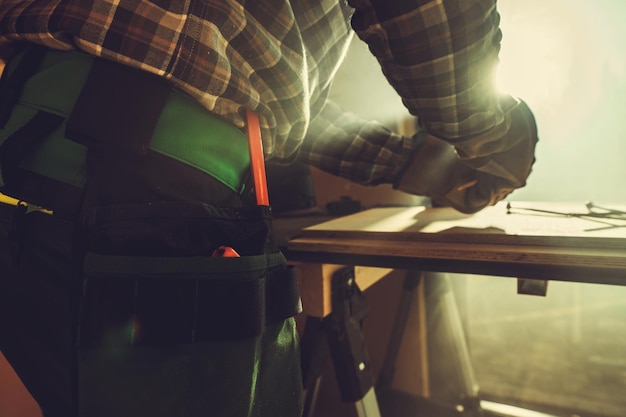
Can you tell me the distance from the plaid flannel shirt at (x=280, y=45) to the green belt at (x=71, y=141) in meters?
0.02

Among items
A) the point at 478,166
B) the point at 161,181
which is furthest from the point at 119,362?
the point at 478,166

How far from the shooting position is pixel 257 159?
46 cm

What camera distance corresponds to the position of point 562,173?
1.86m

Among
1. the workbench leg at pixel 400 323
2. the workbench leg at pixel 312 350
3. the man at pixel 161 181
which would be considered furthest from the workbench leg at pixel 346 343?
the workbench leg at pixel 400 323

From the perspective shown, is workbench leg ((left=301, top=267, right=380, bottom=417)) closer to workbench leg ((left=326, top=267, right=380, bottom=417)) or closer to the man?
workbench leg ((left=326, top=267, right=380, bottom=417))

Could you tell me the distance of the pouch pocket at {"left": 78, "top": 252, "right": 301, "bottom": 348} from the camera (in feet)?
1.24

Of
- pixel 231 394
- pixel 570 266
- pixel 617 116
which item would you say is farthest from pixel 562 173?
pixel 231 394

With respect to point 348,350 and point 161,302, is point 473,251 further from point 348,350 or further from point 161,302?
point 161,302

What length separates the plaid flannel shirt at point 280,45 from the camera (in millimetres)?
400

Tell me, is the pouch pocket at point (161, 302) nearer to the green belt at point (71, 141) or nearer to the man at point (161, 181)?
the man at point (161, 181)

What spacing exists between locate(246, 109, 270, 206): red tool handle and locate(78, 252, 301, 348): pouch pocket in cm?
9

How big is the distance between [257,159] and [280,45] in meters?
0.14

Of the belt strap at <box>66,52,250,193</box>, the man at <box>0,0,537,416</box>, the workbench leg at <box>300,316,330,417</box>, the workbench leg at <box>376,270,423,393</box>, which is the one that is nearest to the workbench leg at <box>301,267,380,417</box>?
the workbench leg at <box>300,316,330,417</box>

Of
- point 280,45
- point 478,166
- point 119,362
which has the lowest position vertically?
point 119,362
